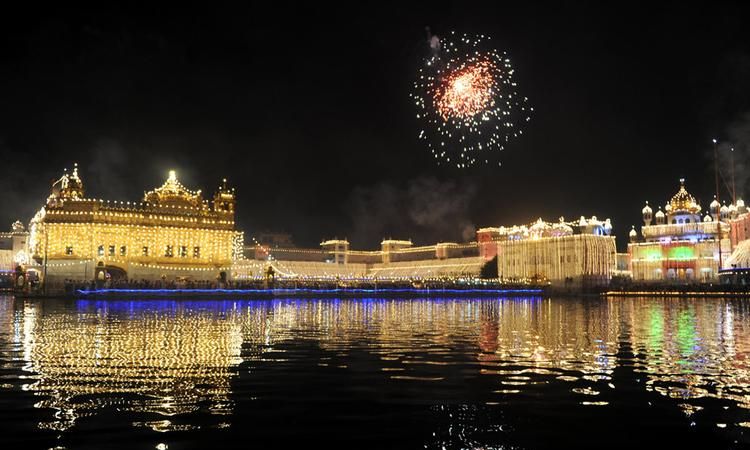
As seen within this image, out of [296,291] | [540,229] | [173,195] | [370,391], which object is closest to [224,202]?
[173,195]

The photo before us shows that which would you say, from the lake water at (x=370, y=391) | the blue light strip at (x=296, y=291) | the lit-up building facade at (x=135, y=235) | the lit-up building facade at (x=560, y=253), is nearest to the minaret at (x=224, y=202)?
the lit-up building facade at (x=135, y=235)

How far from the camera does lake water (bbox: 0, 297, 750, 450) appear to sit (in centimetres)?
881

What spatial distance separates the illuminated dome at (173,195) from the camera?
76.7m

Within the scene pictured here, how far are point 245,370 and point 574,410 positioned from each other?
6.70 metres

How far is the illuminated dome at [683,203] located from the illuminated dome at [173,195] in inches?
2628

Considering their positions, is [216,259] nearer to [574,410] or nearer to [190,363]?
[190,363]

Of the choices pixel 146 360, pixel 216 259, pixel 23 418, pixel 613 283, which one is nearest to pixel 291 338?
pixel 146 360

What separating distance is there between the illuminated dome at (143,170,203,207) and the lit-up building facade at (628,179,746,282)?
56.6 m

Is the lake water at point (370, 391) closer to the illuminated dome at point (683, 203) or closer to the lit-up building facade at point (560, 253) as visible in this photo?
the lit-up building facade at point (560, 253)

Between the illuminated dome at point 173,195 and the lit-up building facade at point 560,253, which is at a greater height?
the illuminated dome at point 173,195

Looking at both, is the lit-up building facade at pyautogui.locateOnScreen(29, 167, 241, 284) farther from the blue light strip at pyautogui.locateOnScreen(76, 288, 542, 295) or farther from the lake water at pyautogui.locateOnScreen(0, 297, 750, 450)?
the lake water at pyautogui.locateOnScreen(0, 297, 750, 450)

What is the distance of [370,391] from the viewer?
11891mm

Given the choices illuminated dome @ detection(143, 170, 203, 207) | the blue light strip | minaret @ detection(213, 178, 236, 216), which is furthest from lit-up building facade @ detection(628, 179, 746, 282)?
illuminated dome @ detection(143, 170, 203, 207)

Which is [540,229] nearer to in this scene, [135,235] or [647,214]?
[647,214]
